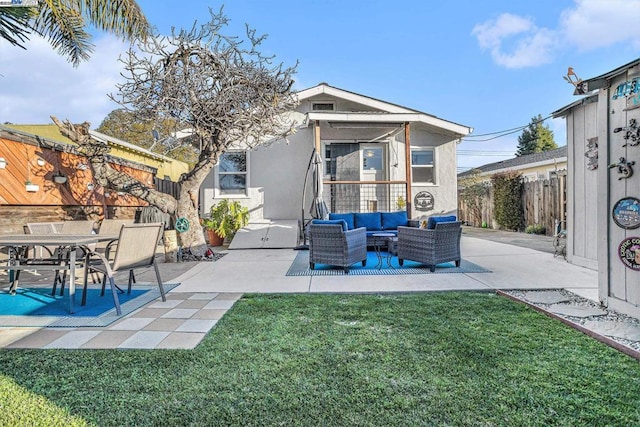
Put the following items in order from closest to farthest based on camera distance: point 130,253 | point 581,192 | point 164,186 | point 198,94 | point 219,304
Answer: point 130,253 → point 219,304 → point 581,192 → point 198,94 → point 164,186

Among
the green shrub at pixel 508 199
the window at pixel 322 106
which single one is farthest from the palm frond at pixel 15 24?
the green shrub at pixel 508 199

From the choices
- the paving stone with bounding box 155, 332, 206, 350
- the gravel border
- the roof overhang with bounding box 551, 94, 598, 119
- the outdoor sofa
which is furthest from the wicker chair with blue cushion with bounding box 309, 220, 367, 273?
the roof overhang with bounding box 551, 94, 598, 119

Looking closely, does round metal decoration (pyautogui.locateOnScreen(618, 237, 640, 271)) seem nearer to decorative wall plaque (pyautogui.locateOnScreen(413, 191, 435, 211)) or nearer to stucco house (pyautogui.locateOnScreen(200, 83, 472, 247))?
stucco house (pyautogui.locateOnScreen(200, 83, 472, 247))

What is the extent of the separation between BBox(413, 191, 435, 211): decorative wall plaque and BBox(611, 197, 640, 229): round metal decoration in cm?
720

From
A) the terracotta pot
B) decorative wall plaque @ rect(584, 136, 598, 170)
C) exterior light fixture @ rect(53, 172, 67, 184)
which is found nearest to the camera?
decorative wall plaque @ rect(584, 136, 598, 170)

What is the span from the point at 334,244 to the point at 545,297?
10.1 ft

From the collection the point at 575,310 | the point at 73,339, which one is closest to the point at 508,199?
the point at 575,310

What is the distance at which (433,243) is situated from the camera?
230 inches

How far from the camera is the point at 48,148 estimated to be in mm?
7176

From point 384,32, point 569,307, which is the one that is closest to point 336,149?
point 384,32

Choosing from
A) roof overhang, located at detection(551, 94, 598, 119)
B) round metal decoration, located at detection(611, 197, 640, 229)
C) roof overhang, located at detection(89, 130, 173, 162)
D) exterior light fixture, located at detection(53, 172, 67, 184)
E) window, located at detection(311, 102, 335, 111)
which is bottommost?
round metal decoration, located at detection(611, 197, 640, 229)

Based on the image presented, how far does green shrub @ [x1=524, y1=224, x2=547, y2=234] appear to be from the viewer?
1182 centimetres

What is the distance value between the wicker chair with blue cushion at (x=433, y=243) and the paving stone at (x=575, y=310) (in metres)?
2.13

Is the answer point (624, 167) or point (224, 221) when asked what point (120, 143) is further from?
point (624, 167)
